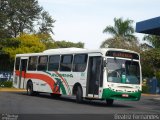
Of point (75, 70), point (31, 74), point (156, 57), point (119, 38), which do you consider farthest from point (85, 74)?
point (119, 38)

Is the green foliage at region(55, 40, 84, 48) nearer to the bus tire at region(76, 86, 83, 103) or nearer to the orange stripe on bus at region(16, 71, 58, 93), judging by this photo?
the orange stripe on bus at region(16, 71, 58, 93)

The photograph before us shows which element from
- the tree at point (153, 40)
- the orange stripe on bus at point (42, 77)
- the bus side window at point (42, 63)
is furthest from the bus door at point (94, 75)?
the tree at point (153, 40)

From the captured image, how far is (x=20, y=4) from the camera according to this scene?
215 ft

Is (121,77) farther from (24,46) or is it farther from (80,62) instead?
(24,46)

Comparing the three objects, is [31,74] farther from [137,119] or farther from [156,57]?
[156,57]

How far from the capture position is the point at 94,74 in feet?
76.4

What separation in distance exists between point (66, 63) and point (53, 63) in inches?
71.4

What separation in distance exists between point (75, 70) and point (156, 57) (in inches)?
1072

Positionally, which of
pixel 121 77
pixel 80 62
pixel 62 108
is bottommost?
pixel 62 108

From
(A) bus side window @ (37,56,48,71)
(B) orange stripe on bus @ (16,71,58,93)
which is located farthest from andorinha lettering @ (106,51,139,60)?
(A) bus side window @ (37,56,48,71)

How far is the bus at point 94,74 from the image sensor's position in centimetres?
2248

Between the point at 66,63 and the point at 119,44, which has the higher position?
the point at 119,44

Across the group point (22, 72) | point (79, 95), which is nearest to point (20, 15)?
point (22, 72)

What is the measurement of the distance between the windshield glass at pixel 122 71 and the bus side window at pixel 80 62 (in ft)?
6.42
